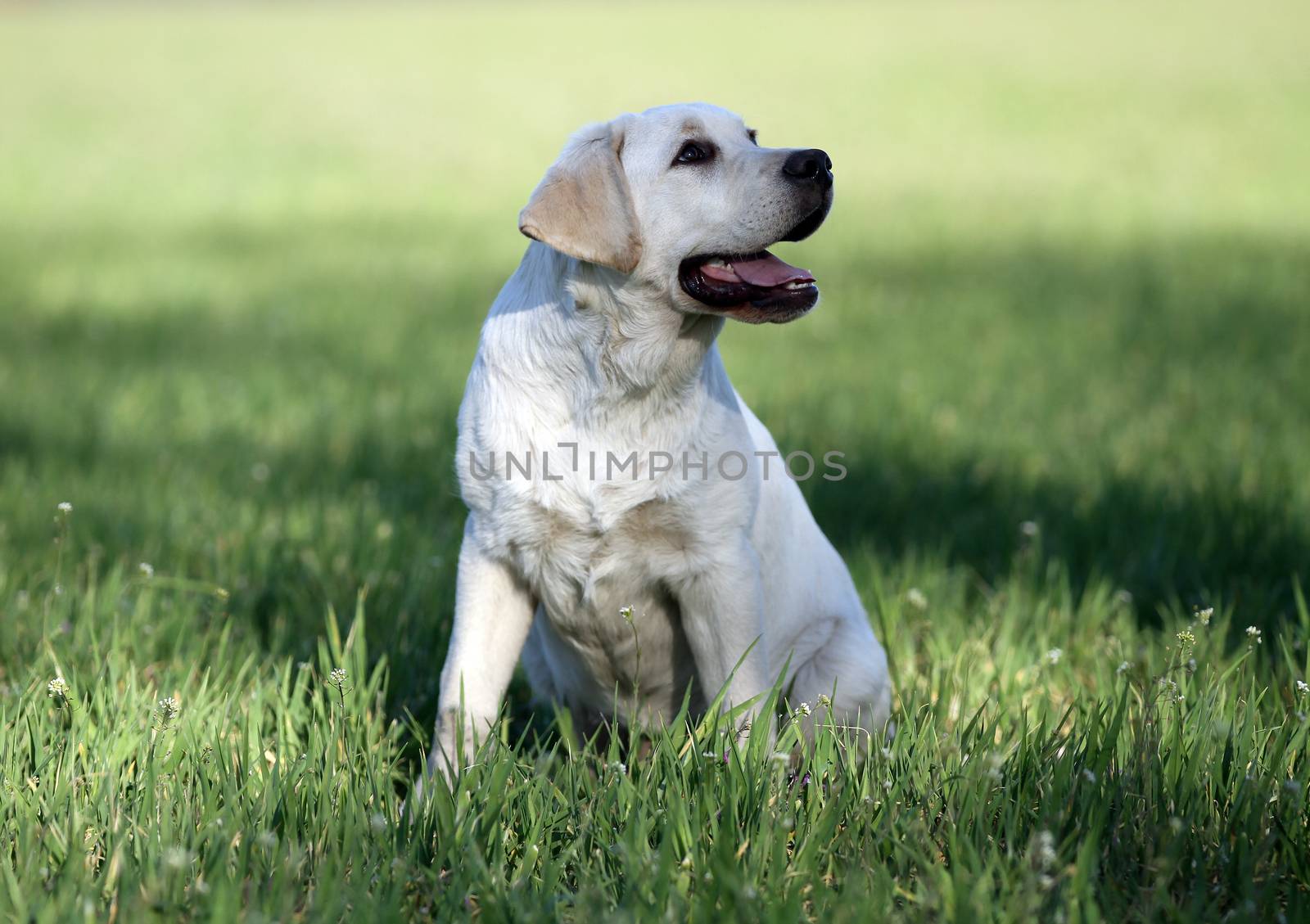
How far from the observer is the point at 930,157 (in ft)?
62.5

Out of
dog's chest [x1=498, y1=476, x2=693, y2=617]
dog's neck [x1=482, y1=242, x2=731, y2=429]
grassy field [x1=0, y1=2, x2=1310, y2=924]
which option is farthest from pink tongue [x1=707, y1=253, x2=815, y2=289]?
grassy field [x1=0, y1=2, x2=1310, y2=924]

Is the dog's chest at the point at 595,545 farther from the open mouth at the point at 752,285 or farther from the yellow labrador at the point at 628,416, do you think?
the open mouth at the point at 752,285

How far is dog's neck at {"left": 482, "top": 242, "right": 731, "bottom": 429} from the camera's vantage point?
281cm

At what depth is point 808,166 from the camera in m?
2.88

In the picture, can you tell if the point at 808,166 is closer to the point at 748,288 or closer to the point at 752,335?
the point at 748,288

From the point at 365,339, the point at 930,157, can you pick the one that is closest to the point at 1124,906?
the point at 365,339

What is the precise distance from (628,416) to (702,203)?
0.52 metres

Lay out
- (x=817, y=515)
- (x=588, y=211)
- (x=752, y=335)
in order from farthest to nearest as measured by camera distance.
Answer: (x=752, y=335) → (x=817, y=515) → (x=588, y=211)

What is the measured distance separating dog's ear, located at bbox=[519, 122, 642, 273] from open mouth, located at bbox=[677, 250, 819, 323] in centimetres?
17

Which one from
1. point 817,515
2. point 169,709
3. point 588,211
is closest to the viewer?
point 169,709

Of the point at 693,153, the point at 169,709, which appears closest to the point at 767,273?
the point at 693,153

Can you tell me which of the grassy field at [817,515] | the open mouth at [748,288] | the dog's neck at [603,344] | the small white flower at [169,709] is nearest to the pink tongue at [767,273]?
the open mouth at [748,288]

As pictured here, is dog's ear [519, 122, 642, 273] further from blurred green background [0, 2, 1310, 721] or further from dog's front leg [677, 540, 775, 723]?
blurred green background [0, 2, 1310, 721]

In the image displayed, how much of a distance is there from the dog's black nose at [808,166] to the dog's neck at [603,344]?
0.42 meters
